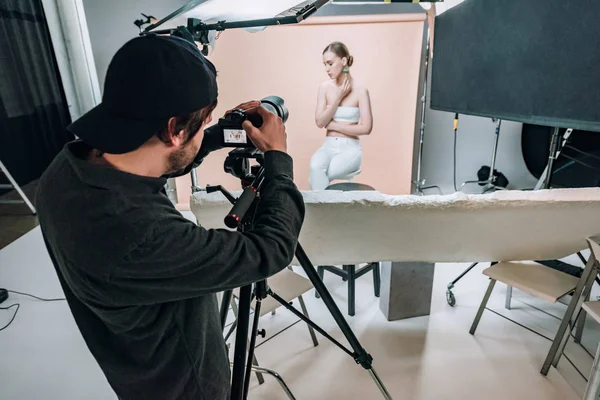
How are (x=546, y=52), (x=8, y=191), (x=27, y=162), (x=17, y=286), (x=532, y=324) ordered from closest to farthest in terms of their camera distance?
(x=546, y=52) → (x=532, y=324) → (x=17, y=286) → (x=27, y=162) → (x=8, y=191)

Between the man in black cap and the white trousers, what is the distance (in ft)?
6.03

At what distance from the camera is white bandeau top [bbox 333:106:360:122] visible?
246 cm

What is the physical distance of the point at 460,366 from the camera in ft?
4.97

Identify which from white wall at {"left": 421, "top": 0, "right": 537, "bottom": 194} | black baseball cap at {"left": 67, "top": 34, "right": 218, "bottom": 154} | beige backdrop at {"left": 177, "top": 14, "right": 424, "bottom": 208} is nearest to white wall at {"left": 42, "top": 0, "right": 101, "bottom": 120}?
beige backdrop at {"left": 177, "top": 14, "right": 424, "bottom": 208}

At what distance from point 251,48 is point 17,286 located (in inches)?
95.4

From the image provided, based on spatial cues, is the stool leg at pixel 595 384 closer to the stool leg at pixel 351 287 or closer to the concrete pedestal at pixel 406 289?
the concrete pedestal at pixel 406 289

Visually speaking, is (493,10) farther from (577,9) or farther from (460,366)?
(460,366)

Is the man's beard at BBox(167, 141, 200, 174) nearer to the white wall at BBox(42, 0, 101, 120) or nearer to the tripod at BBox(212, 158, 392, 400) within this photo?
the tripod at BBox(212, 158, 392, 400)

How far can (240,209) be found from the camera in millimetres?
634

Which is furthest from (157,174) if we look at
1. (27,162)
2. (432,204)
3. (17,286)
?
(27,162)

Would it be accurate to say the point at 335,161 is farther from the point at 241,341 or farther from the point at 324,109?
the point at 241,341

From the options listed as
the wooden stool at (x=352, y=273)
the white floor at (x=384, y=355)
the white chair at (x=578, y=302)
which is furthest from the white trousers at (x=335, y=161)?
the white chair at (x=578, y=302)

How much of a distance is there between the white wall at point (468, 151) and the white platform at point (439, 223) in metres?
2.09

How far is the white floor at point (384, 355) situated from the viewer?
1.42 m
